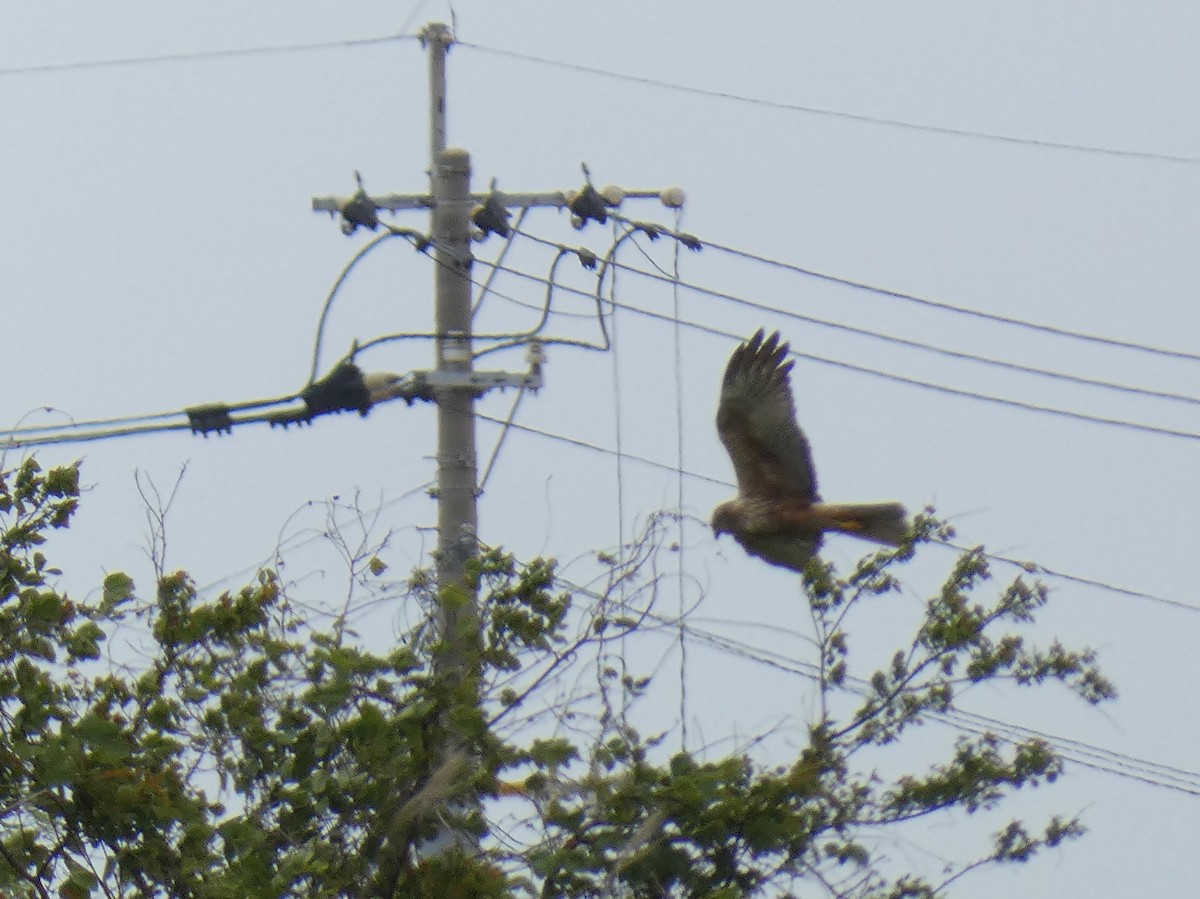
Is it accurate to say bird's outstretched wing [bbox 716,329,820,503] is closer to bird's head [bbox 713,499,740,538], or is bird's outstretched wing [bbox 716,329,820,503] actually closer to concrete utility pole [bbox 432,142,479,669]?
bird's head [bbox 713,499,740,538]

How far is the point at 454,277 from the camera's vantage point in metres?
9.50

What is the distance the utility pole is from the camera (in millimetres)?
9039

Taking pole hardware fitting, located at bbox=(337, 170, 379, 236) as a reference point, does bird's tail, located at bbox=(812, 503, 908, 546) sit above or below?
below

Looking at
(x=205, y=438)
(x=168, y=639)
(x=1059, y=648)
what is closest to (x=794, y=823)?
(x=168, y=639)

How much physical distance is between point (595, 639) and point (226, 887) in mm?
1550

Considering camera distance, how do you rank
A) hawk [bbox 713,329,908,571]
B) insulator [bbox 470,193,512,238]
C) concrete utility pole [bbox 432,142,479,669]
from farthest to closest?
hawk [bbox 713,329,908,571], insulator [bbox 470,193,512,238], concrete utility pole [bbox 432,142,479,669]

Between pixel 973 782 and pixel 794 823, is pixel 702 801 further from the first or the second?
pixel 973 782

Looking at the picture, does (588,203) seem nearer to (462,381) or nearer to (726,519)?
(462,381)

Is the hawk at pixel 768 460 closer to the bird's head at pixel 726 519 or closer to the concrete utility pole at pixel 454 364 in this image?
the bird's head at pixel 726 519

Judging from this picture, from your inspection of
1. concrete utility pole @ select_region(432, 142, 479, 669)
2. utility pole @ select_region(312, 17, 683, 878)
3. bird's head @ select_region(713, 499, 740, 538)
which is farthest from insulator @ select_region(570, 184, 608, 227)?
bird's head @ select_region(713, 499, 740, 538)

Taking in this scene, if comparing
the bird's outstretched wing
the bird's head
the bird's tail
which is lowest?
the bird's tail

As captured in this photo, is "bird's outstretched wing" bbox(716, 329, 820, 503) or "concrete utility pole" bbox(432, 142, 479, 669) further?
"bird's outstretched wing" bbox(716, 329, 820, 503)


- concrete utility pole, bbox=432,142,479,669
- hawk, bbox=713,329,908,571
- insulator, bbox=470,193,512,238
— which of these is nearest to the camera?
concrete utility pole, bbox=432,142,479,669

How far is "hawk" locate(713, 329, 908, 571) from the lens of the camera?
11.0m
